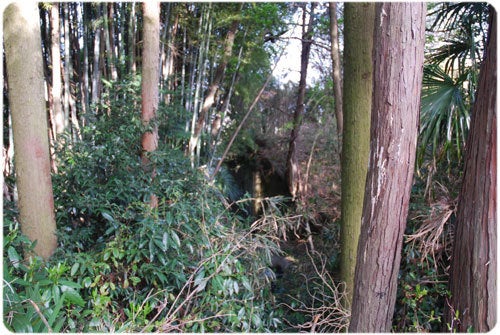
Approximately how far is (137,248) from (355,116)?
1891 millimetres

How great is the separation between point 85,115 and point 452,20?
3403 millimetres

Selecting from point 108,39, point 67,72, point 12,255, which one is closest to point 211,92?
point 108,39

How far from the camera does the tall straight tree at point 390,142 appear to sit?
176 centimetres

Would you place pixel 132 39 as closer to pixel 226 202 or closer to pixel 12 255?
pixel 226 202

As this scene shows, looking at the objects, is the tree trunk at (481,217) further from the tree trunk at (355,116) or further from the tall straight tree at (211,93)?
the tall straight tree at (211,93)

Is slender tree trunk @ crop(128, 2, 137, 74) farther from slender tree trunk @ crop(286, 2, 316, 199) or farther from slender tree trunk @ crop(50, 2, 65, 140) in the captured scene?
slender tree trunk @ crop(286, 2, 316, 199)

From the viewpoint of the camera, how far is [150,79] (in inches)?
113

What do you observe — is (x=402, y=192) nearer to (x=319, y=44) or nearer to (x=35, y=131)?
(x=35, y=131)

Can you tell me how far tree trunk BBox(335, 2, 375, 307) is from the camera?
2.79 meters

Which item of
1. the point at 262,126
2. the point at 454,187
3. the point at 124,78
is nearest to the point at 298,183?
the point at 262,126

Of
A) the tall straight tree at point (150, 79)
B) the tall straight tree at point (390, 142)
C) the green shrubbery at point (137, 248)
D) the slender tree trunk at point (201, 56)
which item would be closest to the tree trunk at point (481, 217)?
the tall straight tree at point (390, 142)

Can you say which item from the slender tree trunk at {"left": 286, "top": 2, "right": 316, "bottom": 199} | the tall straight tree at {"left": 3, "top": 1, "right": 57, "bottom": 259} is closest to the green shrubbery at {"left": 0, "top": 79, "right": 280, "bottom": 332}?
the tall straight tree at {"left": 3, "top": 1, "right": 57, "bottom": 259}

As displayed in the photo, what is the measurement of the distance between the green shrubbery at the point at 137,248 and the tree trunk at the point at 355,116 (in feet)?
2.68

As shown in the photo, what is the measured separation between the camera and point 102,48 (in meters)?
4.65
